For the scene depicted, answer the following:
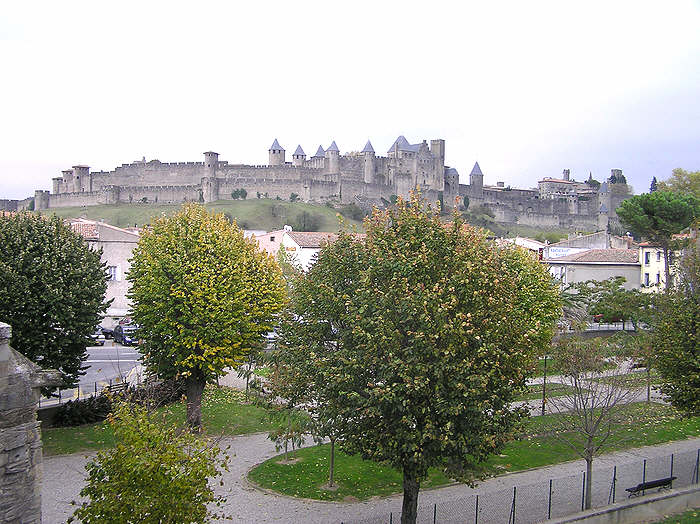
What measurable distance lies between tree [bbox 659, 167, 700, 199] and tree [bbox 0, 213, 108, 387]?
6951 cm

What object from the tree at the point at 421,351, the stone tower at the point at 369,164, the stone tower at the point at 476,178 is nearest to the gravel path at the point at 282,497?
the tree at the point at 421,351

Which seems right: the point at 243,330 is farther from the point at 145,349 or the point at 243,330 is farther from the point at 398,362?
the point at 398,362

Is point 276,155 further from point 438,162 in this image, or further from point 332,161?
point 438,162

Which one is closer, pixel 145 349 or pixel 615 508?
pixel 615 508

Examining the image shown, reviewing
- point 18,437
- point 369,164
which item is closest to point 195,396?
point 18,437

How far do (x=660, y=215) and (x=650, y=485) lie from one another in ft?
117

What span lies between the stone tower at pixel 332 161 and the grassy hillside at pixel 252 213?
11.7 m

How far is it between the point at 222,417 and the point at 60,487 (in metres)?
7.52

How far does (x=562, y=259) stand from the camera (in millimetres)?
50562

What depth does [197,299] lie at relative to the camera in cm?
1945

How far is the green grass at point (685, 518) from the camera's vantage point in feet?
50.1

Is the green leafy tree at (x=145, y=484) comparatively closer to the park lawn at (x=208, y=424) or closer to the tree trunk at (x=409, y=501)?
the tree trunk at (x=409, y=501)

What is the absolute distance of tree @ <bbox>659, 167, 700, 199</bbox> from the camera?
73.1 m

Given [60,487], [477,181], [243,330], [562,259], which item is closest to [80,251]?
[243,330]
